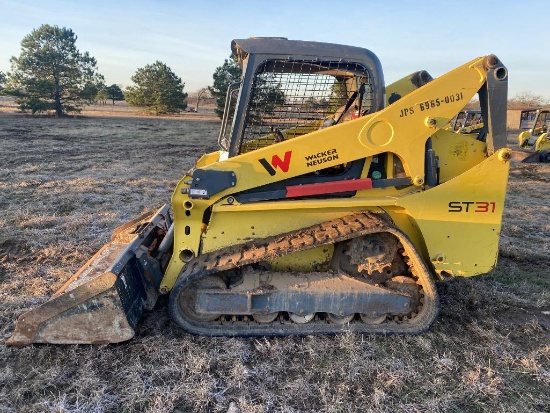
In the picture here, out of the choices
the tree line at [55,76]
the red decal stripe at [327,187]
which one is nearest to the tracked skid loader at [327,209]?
the red decal stripe at [327,187]

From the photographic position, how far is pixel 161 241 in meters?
4.64

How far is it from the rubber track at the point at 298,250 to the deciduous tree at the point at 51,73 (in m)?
34.1

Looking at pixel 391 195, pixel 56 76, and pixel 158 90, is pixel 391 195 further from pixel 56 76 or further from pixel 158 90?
pixel 158 90

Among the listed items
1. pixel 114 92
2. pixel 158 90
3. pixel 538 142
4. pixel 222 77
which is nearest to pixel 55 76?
pixel 158 90

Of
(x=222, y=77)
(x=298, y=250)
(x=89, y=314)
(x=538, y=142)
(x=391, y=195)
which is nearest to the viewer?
(x=89, y=314)

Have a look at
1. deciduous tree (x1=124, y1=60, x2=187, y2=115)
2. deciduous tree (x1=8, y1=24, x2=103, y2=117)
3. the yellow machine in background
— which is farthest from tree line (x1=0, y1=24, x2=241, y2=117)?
the yellow machine in background

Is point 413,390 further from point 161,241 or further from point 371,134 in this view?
point 161,241

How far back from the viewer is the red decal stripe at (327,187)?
11.9ft

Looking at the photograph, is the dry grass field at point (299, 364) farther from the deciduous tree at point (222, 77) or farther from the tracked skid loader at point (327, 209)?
the deciduous tree at point (222, 77)

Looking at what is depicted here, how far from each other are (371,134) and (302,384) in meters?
2.18

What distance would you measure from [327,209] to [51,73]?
3554cm

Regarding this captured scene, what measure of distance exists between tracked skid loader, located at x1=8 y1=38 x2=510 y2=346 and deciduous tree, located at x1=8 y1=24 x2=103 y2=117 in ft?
111

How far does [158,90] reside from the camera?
40375 mm

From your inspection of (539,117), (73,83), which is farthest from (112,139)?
(539,117)
